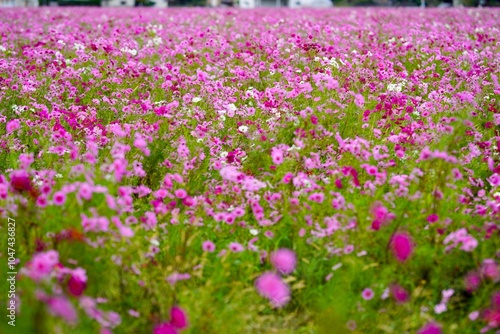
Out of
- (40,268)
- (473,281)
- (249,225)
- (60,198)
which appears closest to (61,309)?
(40,268)

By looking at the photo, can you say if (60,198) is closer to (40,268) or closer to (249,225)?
(40,268)

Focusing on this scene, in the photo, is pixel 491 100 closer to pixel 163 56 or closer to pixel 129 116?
pixel 129 116

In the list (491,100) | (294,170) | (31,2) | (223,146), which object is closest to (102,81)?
(223,146)

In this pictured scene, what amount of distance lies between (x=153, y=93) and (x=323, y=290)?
3570mm

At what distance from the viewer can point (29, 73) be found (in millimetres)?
6035

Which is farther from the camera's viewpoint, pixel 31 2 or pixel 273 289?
pixel 31 2

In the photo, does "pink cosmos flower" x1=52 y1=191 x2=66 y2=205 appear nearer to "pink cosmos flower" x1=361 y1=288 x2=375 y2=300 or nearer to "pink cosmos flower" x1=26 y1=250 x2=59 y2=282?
"pink cosmos flower" x1=26 y1=250 x2=59 y2=282

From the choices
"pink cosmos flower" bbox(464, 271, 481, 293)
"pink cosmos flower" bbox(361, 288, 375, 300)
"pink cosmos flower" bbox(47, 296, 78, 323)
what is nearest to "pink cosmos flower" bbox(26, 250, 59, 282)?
"pink cosmos flower" bbox(47, 296, 78, 323)

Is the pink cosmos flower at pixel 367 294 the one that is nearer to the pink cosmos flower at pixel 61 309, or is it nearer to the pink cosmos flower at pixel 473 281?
the pink cosmos flower at pixel 473 281

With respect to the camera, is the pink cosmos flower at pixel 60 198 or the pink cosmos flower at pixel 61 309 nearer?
the pink cosmos flower at pixel 61 309

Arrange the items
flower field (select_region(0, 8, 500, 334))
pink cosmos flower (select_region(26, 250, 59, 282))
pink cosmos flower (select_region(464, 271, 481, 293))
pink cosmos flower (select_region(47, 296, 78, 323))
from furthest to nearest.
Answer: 1. pink cosmos flower (select_region(464, 271, 481, 293))
2. flower field (select_region(0, 8, 500, 334))
3. pink cosmos flower (select_region(26, 250, 59, 282))
4. pink cosmos flower (select_region(47, 296, 78, 323))

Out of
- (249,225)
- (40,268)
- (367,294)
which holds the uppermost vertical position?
(40,268)

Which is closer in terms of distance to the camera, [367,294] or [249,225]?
[367,294]

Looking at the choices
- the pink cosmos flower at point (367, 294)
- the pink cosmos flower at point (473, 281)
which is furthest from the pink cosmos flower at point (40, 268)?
the pink cosmos flower at point (473, 281)
